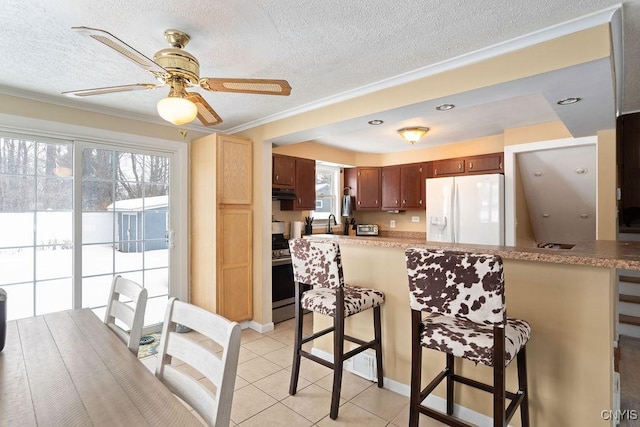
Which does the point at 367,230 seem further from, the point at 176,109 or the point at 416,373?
the point at 176,109

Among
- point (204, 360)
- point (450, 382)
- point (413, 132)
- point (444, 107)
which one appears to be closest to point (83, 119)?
point (204, 360)

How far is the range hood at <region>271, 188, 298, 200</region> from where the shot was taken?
13.1 feet

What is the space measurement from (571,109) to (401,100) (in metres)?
1.21

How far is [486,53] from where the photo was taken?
1924 mm

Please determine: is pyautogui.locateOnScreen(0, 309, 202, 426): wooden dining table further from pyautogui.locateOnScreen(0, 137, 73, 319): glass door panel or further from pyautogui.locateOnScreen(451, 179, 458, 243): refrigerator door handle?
pyautogui.locateOnScreen(451, 179, 458, 243): refrigerator door handle

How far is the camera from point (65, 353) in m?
1.27

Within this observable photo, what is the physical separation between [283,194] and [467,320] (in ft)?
9.63

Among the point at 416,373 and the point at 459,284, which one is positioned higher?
the point at 459,284

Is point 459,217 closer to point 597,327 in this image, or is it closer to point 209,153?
point 597,327

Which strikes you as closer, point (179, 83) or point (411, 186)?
point (179, 83)

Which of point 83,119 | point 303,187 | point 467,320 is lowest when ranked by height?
point 467,320

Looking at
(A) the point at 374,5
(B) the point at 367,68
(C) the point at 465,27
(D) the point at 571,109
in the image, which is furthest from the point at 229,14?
(D) the point at 571,109

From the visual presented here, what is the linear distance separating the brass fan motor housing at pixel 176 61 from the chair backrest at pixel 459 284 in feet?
4.87

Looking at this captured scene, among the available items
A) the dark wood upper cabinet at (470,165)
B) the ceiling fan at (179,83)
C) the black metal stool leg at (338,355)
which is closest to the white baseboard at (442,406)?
the black metal stool leg at (338,355)
